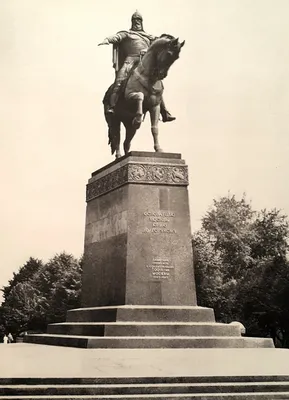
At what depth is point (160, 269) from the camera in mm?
12297

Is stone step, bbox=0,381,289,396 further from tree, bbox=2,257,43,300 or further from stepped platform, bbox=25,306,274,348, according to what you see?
tree, bbox=2,257,43,300

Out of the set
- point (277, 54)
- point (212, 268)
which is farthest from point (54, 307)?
point (277, 54)

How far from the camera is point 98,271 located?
44.9 ft

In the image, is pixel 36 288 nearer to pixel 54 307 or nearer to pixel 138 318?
pixel 54 307

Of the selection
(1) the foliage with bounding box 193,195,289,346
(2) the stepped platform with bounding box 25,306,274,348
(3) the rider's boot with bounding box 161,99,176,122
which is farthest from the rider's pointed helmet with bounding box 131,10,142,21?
(1) the foliage with bounding box 193,195,289,346

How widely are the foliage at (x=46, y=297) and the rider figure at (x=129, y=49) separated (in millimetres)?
31486

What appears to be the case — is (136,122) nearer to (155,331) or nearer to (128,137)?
(128,137)

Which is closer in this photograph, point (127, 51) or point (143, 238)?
point (143, 238)

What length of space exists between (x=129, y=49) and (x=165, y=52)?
2138mm

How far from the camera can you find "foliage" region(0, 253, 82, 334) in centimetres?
4566

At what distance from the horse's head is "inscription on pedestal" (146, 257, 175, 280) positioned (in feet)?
A: 17.8

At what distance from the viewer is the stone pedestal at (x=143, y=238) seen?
12.1m

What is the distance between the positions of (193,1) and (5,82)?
10.6m

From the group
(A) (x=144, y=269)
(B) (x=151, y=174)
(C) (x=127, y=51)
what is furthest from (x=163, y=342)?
(C) (x=127, y=51)
